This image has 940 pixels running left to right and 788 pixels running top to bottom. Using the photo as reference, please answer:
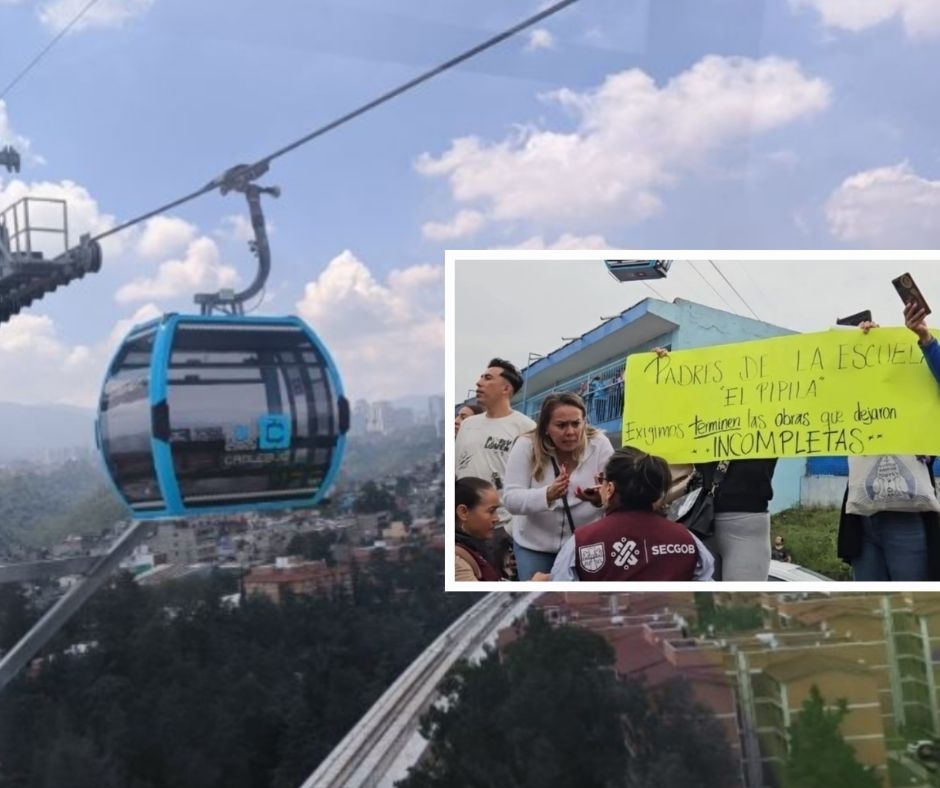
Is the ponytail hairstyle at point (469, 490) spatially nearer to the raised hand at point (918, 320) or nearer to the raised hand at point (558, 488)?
the raised hand at point (558, 488)

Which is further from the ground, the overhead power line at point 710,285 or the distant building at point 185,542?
the overhead power line at point 710,285

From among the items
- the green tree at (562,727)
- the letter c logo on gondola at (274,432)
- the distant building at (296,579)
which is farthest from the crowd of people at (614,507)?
the letter c logo on gondola at (274,432)

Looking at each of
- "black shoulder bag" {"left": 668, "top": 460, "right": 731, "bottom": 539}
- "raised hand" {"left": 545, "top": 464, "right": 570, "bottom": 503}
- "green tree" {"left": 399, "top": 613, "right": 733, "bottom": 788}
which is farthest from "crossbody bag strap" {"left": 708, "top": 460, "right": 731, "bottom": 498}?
"green tree" {"left": 399, "top": 613, "right": 733, "bottom": 788}

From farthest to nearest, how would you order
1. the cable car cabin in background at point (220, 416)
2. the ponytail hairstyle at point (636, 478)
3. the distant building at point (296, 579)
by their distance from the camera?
the ponytail hairstyle at point (636, 478) < the distant building at point (296, 579) < the cable car cabin in background at point (220, 416)

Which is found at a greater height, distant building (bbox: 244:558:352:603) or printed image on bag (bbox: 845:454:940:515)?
printed image on bag (bbox: 845:454:940:515)

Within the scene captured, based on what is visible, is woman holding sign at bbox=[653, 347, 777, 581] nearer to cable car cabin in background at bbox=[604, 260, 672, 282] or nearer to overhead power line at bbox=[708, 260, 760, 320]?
overhead power line at bbox=[708, 260, 760, 320]

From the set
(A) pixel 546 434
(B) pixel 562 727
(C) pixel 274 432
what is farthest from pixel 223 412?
(B) pixel 562 727

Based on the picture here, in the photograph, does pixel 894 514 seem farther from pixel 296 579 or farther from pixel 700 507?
pixel 296 579
